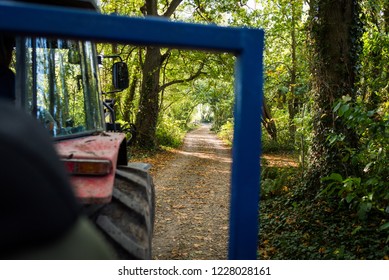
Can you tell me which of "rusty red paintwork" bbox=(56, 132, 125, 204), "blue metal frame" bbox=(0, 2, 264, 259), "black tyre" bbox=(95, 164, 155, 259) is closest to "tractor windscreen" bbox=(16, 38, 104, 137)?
"rusty red paintwork" bbox=(56, 132, 125, 204)

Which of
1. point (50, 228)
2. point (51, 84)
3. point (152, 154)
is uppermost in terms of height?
point (51, 84)

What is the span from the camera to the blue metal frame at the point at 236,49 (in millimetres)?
1492

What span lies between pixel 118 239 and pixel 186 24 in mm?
1346

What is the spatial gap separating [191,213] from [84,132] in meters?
4.66

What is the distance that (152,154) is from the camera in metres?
16.7

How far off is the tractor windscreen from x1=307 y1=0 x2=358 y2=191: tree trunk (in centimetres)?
426

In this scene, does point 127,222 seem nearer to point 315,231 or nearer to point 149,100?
point 315,231

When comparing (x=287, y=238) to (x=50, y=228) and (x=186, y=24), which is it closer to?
(x=186, y=24)

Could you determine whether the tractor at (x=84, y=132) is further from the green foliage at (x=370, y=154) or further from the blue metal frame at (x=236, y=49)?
the green foliage at (x=370, y=154)

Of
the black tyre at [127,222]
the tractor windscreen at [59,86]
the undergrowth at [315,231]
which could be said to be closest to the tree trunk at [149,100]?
the undergrowth at [315,231]

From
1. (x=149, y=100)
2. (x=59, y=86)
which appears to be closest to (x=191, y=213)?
(x=59, y=86)

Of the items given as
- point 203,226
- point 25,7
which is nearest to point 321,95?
point 203,226

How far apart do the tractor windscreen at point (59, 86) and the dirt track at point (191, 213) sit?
2.59m

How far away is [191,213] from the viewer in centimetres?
786
